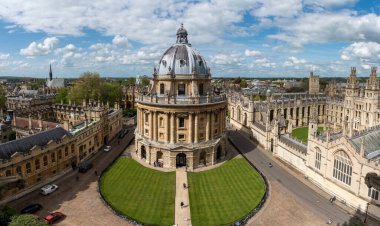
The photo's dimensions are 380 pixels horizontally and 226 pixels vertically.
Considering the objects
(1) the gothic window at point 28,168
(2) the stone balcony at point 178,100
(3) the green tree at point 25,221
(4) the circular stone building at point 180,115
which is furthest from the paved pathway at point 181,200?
(1) the gothic window at point 28,168

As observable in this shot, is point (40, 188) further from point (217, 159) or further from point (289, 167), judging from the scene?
point (289, 167)

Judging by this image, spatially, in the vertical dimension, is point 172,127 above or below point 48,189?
above

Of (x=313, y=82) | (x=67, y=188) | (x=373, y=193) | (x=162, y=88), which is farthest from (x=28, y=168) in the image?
(x=313, y=82)

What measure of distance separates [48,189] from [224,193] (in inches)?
942

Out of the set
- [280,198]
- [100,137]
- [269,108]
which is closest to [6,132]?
[100,137]

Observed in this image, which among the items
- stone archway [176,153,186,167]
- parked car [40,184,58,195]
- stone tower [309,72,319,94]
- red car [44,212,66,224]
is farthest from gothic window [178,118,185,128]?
stone tower [309,72,319,94]

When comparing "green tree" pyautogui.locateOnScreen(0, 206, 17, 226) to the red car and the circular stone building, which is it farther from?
the circular stone building

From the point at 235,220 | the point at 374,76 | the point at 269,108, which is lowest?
the point at 235,220

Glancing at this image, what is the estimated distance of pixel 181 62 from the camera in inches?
1984

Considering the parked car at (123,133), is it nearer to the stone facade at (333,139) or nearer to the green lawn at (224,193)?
the green lawn at (224,193)

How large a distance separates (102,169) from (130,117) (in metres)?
48.9

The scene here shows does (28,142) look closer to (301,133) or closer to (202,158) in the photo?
(202,158)

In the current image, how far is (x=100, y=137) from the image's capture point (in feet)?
194

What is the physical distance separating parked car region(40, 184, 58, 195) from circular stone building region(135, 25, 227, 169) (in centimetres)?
1657
